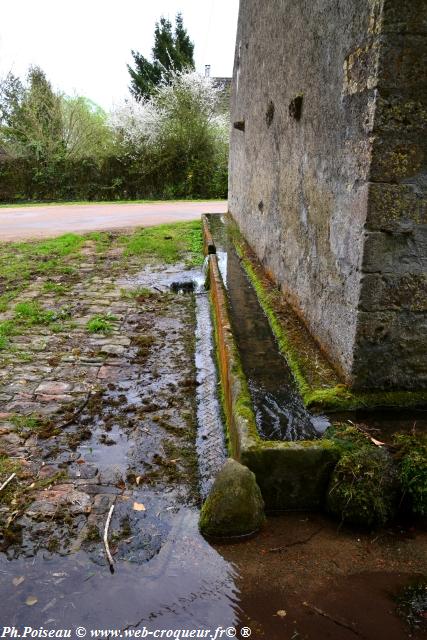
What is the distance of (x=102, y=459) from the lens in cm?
366

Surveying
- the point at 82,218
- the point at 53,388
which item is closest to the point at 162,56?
the point at 82,218

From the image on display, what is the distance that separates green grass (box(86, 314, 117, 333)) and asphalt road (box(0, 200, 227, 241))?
615cm

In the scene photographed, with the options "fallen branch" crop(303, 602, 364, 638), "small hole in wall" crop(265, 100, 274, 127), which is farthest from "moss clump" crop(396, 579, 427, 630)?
"small hole in wall" crop(265, 100, 274, 127)

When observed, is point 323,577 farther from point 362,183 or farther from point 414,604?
point 362,183

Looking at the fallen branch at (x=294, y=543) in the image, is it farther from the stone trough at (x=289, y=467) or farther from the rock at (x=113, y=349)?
the rock at (x=113, y=349)

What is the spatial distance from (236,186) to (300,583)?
34.1 feet

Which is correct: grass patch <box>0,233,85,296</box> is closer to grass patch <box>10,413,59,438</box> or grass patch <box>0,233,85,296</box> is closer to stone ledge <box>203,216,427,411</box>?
grass patch <box>10,413,59,438</box>

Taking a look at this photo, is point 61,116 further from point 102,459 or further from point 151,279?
point 102,459

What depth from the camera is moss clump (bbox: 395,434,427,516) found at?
2920 mm

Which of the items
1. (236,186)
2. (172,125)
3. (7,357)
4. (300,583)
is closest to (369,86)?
(300,583)

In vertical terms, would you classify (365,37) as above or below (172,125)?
below

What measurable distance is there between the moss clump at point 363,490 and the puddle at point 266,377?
42 centimetres

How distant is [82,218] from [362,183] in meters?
13.0

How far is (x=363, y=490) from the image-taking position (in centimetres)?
292
